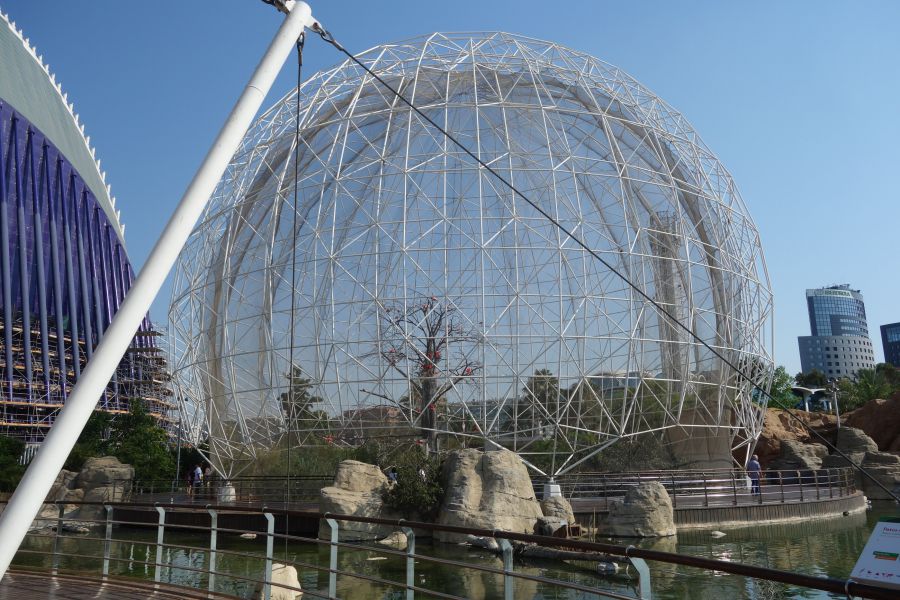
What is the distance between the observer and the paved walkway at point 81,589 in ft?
21.2

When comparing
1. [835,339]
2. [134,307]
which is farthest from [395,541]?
[835,339]

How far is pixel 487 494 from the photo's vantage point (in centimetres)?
1689

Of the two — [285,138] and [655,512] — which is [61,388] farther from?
[655,512]

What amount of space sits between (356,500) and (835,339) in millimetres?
189851

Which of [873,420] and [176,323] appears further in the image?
[873,420]

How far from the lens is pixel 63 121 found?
66.1 metres

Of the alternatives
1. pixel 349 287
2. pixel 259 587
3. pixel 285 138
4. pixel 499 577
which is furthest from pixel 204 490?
pixel 259 587

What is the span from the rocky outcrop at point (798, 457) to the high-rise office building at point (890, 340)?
→ 142447mm

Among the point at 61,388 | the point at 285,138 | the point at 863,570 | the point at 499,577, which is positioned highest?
the point at 285,138

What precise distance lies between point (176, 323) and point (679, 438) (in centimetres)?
1835

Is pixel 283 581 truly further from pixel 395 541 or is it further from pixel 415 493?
pixel 415 493

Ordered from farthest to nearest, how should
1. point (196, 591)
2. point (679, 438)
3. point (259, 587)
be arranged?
point (679, 438)
point (259, 587)
point (196, 591)

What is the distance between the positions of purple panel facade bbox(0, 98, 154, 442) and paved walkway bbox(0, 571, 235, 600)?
145 feet

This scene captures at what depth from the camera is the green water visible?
425 inches
